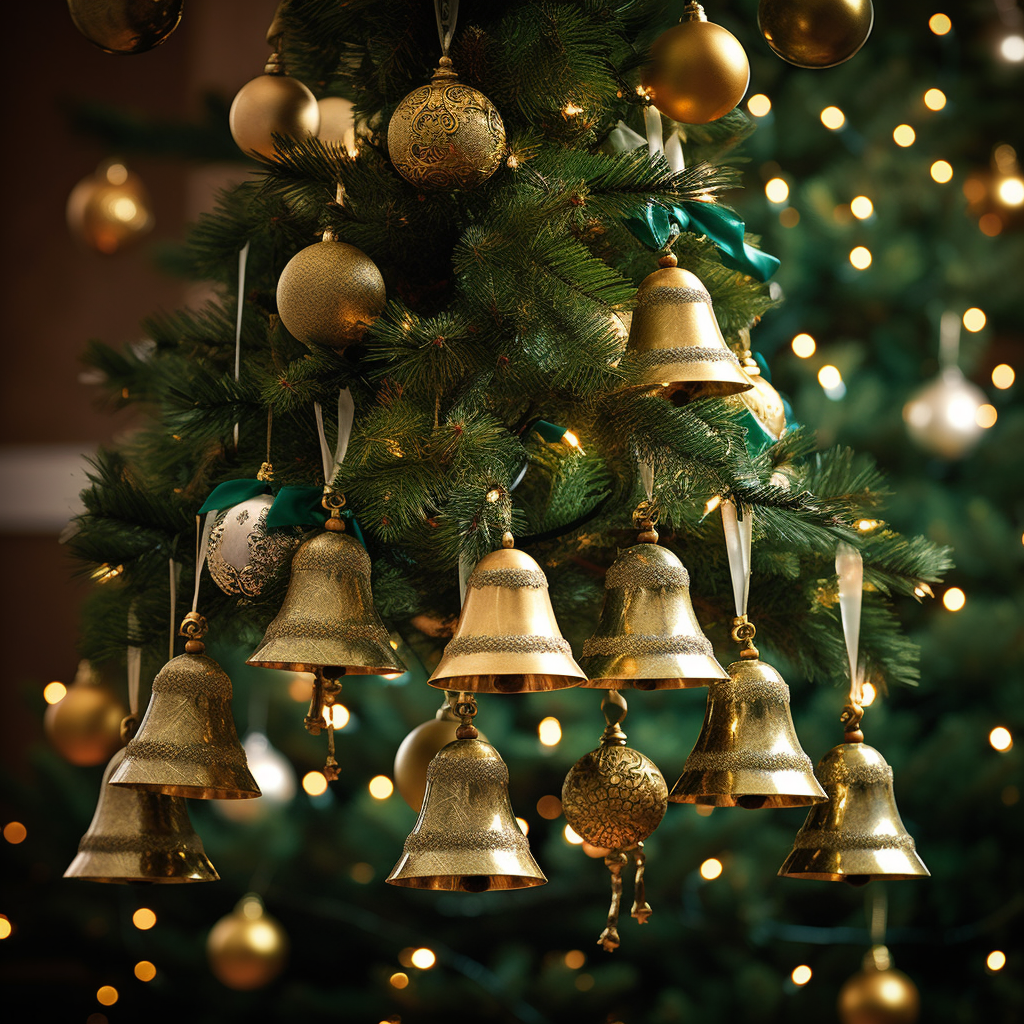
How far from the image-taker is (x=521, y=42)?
3.32 feet

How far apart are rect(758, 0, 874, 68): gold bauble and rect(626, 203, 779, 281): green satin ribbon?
0.53 feet

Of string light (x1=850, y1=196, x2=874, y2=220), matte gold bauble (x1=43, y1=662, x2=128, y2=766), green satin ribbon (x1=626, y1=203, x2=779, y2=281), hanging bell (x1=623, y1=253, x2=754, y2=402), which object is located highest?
string light (x1=850, y1=196, x2=874, y2=220)

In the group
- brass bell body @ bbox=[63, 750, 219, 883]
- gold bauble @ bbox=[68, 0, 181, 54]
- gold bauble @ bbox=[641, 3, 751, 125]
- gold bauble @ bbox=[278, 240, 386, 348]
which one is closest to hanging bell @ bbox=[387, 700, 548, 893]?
brass bell body @ bbox=[63, 750, 219, 883]

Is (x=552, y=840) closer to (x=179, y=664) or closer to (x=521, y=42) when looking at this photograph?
(x=179, y=664)

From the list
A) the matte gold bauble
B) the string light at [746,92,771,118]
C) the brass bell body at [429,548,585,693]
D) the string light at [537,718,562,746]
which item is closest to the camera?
the brass bell body at [429,548,585,693]

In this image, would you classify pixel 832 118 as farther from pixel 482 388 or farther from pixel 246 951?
pixel 246 951

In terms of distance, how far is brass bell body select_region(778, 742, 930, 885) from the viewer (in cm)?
105

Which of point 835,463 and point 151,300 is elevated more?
point 151,300

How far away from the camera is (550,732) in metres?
2.42

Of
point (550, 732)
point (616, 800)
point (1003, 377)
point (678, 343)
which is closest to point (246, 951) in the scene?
point (550, 732)

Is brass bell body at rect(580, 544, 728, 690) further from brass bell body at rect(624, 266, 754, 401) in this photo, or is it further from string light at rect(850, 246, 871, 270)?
→ string light at rect(850, 246, 871, 270)

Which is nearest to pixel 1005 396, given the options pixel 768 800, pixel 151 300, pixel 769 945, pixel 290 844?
pixel 769 945

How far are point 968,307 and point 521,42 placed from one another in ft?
6.33

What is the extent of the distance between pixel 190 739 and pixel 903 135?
7.51 ft
